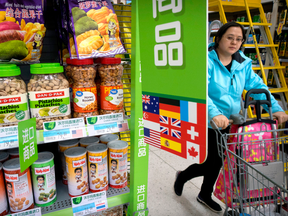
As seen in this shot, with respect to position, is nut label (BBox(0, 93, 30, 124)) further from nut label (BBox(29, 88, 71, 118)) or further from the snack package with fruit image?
the snack package with fruit image

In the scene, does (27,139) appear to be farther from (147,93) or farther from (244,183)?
(244,183)

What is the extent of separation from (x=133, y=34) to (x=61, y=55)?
0.46m

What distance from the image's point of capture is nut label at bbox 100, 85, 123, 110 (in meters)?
1.06

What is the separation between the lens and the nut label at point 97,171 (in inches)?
42.4

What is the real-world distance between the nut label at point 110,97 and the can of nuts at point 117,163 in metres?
0.21

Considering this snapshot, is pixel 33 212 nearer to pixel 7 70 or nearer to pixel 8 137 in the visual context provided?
pixel 8 137

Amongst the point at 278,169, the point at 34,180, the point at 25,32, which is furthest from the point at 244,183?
the point at 25,32

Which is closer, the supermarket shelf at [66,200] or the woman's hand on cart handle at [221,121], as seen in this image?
the supermarket shelf at [66,200]

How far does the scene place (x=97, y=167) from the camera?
3.56 feet

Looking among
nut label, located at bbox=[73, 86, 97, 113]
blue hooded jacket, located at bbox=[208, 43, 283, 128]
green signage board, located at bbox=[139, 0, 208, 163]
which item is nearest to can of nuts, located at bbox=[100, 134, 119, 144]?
nut label, located at bbox=[73, 86, 97, 113]

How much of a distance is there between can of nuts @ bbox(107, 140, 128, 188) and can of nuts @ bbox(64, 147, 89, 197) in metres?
0.14

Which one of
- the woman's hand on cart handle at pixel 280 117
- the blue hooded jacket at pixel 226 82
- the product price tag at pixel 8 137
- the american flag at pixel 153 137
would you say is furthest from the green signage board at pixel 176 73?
the blue hooded jacket at pixel 226 82

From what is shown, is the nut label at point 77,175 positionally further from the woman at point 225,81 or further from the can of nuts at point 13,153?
the woman at point 225,81

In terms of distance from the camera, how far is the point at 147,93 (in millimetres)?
747
